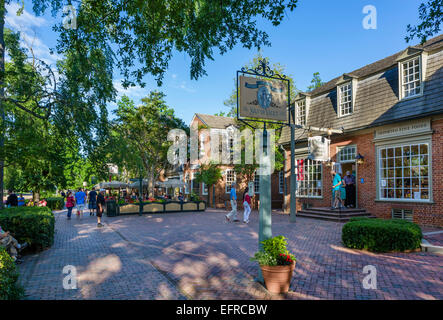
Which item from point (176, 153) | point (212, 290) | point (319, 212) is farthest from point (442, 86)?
point (176, 153)

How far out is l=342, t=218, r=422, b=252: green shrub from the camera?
25.2 ft

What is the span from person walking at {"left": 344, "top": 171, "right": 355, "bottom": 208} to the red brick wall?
1.11 ft

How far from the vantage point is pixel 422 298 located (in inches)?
185

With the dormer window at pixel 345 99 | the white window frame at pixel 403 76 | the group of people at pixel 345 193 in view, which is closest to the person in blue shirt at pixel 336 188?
the group of people at pixel 345 193

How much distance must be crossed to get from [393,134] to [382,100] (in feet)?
6.05

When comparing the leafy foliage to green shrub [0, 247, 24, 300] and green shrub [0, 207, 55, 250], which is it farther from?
A: green shrub [0, 207, 55, 250]

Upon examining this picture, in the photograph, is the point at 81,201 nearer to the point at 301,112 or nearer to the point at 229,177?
the point at 229,177

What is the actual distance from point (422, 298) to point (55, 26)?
28.5ft

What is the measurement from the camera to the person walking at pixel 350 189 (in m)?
15.7

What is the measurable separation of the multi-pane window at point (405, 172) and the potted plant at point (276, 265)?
10.4 meters

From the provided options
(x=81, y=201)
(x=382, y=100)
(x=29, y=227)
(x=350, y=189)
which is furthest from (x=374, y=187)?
(x=81, y=201)

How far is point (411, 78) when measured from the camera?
1327cm

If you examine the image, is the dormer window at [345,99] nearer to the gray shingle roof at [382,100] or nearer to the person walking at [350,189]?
the gray shingle roof at [382,100]

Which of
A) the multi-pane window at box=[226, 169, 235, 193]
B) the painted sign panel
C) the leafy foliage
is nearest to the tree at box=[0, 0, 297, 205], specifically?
the painted sign panel
